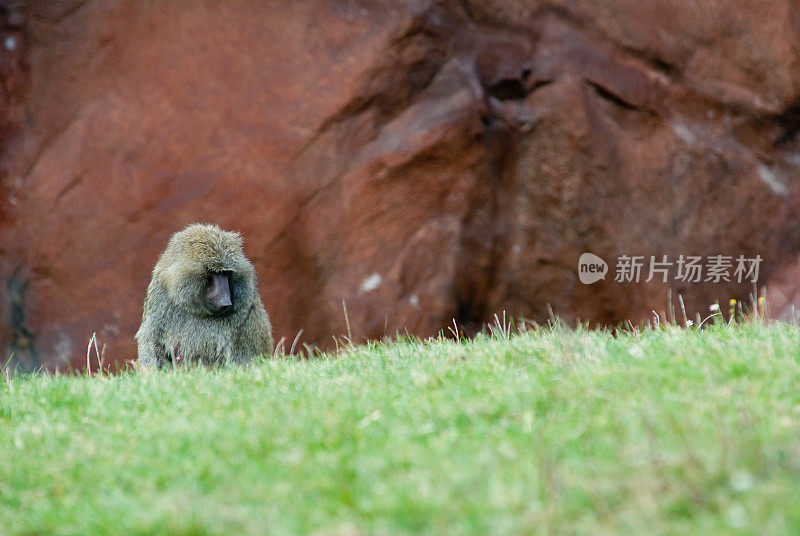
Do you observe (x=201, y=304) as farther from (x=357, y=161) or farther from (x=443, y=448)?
(x=443, y=448)

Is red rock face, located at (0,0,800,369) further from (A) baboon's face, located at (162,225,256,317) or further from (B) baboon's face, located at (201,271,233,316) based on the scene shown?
(B) baboon's face, located at (201,271,233,316)

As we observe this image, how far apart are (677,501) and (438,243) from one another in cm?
645

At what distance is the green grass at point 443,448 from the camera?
3084mm

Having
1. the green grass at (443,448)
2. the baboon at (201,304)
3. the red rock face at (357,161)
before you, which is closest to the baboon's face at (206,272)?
the baboon at (201,304)

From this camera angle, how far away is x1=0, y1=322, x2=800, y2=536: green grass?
3084 mm

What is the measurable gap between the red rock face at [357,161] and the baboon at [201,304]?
1.96 metres

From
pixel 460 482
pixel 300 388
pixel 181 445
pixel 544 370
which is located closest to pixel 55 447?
pixel 181 445

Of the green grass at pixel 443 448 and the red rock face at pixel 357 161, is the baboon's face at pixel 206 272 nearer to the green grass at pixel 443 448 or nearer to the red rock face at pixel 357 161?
the green grass at pixel 443 448

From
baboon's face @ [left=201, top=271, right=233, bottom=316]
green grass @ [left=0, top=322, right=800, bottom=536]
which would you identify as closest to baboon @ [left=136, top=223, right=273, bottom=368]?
baboon's face @ [left=201, top=271, right=233, bottom=316]

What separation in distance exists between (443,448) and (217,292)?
390 cm

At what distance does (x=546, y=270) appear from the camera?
970 cm

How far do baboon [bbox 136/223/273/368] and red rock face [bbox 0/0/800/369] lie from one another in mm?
1961

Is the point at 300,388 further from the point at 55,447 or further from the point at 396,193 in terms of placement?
the point at 396,193

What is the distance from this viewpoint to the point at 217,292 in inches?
284
